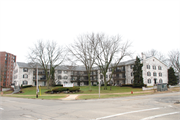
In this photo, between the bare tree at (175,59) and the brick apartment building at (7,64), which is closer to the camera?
the bare tree at (175,59)

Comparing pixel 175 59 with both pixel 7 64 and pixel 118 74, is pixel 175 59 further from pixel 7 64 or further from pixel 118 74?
pixel 7 64

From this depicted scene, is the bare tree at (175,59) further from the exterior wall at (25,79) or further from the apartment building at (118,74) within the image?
the exterior wall at (25,79)

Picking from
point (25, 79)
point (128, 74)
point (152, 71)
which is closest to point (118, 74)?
point (128, 74)

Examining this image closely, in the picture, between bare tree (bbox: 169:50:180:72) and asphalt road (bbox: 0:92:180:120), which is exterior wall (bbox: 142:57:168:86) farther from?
asphalt road (bbox: 0:92:180:120)

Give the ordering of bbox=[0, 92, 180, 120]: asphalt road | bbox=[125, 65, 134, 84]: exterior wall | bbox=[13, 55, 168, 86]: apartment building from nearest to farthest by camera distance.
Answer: bbox=[0, 92, 180, 120]: asphalt road, bbox=[13, 55, 168, 86]: apartment building, bbox=[125, 65, 134, 84]: exterior wall

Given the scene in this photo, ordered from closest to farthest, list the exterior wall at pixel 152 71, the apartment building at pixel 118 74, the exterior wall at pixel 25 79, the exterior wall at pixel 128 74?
1. the exterior wall at pixel 152 71
2. the apartment building at pixel 118 74
3. the exterior wall at pixel 128 74
4. the exterior wall at pixel 25 79

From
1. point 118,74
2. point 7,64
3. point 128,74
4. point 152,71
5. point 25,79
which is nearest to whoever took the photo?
point 152,71

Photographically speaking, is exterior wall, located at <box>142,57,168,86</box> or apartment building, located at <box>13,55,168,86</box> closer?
exterior wall, located at <box>142,57,168,86</box>

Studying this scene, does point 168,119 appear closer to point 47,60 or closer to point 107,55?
point 107,55

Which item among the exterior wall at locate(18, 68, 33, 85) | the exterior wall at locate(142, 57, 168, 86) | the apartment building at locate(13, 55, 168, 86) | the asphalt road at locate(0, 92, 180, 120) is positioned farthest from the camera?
the exterior wall at locate(18, 68, 33, 85)

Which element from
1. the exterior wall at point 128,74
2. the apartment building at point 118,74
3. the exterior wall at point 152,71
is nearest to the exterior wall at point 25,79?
the apartment building at point 118,74

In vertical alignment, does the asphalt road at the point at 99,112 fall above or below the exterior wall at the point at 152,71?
below

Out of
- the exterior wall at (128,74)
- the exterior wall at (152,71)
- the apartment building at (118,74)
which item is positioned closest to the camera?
the exterior wall at (152,71)

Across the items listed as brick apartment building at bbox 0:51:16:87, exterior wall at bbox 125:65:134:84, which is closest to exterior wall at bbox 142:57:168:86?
exterior wall at bbox 125:65:134:84
